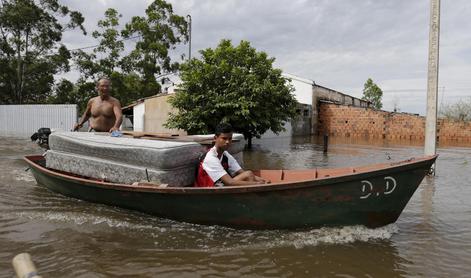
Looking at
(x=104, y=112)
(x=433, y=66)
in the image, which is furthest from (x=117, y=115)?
(x=433, y=66)

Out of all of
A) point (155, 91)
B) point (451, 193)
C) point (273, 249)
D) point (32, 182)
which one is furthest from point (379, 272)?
point (155, 91)

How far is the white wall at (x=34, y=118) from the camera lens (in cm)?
2283

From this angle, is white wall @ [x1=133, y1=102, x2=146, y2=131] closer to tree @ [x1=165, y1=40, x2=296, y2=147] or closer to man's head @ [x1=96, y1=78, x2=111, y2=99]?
tree @ [x1=165, y1=40, x2=296, y2=147]

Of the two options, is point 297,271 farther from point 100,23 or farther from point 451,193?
point 100,23

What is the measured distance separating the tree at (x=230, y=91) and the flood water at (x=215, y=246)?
9080 mm

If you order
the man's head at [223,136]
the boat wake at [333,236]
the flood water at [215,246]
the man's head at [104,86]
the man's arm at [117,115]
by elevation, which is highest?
the man's head at [104,86]

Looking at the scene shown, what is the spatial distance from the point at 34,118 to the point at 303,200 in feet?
77.2

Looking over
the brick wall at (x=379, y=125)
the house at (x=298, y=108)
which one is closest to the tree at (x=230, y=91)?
the house at (x=298, y=108)

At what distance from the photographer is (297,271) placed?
13.5 ft

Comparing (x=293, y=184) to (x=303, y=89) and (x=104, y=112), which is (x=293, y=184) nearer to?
(x=104, y=112)

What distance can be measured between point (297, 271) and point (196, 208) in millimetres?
1667

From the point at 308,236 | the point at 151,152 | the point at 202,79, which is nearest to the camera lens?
the point at 308,236

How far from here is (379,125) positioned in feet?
93.9

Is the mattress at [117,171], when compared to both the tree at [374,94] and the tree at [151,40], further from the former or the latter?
the tree at [374,94]
